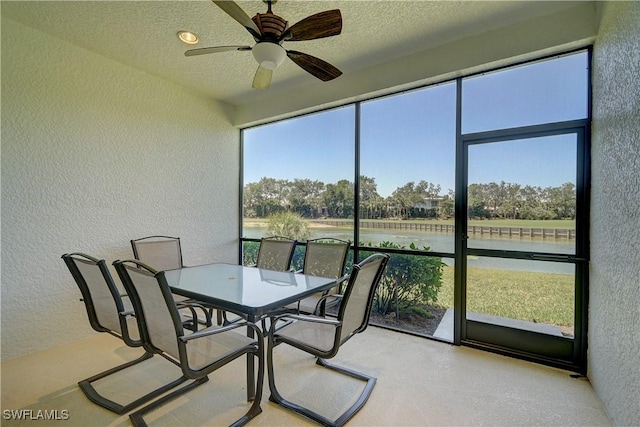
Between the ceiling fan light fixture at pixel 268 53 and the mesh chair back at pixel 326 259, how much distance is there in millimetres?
1722

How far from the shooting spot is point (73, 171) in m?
2.85

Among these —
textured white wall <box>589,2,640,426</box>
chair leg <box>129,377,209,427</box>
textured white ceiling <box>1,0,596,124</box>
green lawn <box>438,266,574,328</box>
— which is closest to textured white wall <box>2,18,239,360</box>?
textured white ceiling <box>1,0,596,124</box>

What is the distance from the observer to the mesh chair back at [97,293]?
1796 mm

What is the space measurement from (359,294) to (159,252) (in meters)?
2.50

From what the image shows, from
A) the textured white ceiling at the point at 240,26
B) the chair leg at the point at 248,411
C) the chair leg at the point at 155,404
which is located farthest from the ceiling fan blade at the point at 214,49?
the chair leg at the point at 155,404

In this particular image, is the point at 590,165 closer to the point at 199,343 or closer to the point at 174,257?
the point at 199,343

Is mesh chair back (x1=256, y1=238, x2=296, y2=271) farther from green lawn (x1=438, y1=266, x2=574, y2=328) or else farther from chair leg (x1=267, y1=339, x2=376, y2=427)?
green lawn (x1=438, y1=266, x2=574, y2=328)

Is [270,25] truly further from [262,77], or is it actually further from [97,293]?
[97,293]

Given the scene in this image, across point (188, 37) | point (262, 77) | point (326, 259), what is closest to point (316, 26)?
point (262, 77)

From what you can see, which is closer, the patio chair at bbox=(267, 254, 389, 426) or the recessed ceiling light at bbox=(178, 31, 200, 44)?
the patio chair at bbox=(267, 254, 389, 426)

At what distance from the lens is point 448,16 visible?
2354 mm

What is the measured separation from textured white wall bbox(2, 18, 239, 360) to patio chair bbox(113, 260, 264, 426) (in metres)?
1.74

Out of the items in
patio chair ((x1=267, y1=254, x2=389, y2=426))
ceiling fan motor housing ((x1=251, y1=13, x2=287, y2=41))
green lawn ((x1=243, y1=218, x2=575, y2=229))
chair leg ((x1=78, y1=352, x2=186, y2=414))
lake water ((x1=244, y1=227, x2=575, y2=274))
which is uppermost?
ceiling fan motor housing ((x1=251, y1=13, x2=287, y2=41))

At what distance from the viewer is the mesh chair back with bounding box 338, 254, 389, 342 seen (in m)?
1.66
